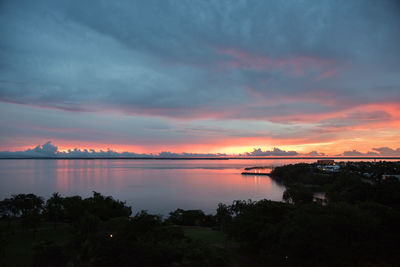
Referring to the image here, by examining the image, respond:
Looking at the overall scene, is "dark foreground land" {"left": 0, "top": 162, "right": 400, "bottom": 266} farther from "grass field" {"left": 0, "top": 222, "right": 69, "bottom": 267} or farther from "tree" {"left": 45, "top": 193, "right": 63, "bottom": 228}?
"tree" {"left": 45, "top": 193, "right": 63, "bottom": 228}

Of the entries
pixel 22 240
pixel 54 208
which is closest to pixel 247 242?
pixel 22 240

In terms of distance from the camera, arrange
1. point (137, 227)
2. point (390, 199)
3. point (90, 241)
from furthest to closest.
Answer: point (390, 199)
point (137, 227)
point (90, 241)

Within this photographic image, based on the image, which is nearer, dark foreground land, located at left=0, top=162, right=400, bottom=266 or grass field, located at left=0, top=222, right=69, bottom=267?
dark foreground land, located at left=0, top=162, right=400, bottom=266

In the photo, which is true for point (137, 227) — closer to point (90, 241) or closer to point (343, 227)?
point (90, 241)

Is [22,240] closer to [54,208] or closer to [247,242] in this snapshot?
[54,208]

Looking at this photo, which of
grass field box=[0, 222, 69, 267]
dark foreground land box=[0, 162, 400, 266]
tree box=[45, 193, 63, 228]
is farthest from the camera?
tree box=[45, 193, 63, 228]

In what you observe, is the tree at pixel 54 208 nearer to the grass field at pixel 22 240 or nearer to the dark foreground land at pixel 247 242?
the grass field at pixel 22 240

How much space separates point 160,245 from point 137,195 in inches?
2026

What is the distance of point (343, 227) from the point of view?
15.9m

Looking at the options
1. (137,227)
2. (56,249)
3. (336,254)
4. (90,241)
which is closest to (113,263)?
(90,241)

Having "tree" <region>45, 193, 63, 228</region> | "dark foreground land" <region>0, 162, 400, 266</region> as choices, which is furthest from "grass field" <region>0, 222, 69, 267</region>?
"tree" <region>45, 193, 63, 228</region>

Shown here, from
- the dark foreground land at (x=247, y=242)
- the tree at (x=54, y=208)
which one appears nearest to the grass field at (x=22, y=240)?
the dark foreground land at (x=247, y=242)

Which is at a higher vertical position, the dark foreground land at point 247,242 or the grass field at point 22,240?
the dark foreground land at point 247,242

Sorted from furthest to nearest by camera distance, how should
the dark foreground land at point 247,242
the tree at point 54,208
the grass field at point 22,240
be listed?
the tree at point 54,208 < the grass field at point 22,240 < the dark foreground land at point 247,242
